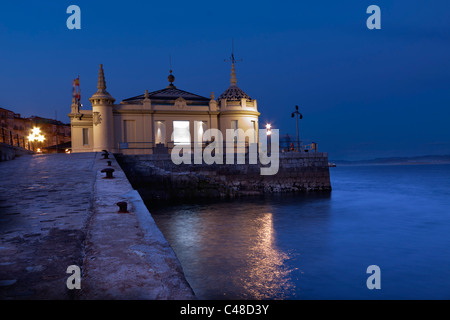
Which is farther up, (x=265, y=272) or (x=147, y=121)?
(x=147, y=121)

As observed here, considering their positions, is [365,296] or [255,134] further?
[255,134]

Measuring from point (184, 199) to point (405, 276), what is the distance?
47.0 feet

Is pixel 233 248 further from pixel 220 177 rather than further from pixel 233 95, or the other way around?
pixel 233 95

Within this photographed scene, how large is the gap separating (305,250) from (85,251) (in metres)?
7.99

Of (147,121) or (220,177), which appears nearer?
(220,177)

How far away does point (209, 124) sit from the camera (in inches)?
1112

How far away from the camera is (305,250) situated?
10.4m

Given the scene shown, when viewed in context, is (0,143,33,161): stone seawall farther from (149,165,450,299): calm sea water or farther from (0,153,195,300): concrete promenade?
(0,153,195,300): concrete promenade

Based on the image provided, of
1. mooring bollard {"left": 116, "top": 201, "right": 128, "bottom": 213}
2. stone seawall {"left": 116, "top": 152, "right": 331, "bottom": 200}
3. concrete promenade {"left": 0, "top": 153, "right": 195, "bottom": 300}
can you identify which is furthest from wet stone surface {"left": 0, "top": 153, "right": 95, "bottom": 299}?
stone seawall {"left": 116, "top": 152, "right": 331, "bottom": 200}

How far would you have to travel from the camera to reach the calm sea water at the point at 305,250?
728 centimetres

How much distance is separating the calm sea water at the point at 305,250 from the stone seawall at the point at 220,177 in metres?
2.17

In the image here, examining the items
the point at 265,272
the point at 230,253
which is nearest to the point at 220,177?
the point at 230,253
